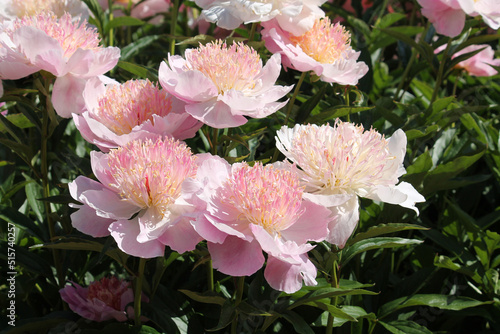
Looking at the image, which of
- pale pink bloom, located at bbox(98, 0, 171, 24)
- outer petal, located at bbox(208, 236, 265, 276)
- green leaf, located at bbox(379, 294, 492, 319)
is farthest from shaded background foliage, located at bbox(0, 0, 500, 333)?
pale pink bloom, located at bbox(98, 0, 171, 24)

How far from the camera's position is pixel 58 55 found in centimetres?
91

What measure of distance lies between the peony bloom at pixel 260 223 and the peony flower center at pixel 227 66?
0.59 ft

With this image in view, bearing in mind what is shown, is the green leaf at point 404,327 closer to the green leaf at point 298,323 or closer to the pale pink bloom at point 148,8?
the green leaf at point 298,323

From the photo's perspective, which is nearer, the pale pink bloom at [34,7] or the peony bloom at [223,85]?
the peony bloom at [223,85]

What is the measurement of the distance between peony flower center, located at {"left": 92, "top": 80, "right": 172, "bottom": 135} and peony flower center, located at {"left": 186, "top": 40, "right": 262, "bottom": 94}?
76 mm

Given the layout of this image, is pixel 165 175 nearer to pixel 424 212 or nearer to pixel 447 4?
pixel 447 4

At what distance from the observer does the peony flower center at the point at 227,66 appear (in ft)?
2.93

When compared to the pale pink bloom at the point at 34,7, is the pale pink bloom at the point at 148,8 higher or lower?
lower

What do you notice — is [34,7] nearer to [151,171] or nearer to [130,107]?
[130,107]

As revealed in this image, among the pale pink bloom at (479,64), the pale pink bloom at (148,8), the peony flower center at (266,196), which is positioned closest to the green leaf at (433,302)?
the peony flower center at (266,196)

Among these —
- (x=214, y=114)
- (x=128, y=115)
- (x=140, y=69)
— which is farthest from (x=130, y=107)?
(x=140, y=69)

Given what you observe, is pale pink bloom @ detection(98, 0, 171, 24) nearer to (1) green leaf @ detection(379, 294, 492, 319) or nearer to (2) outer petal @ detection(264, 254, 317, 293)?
(1) green leaf @ detection(379, 294, 492, 319)

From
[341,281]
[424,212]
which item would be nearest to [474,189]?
[424,212]

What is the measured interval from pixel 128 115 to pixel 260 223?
0.94 ft
